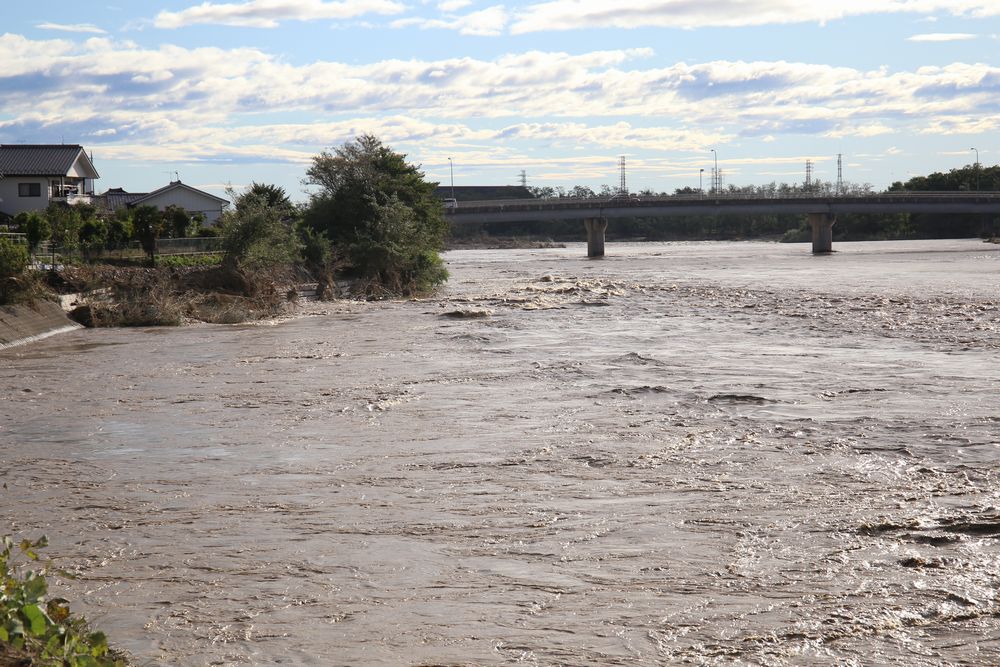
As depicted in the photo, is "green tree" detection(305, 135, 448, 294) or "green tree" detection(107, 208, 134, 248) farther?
"green tree" detection(305, 135, 448, 294)

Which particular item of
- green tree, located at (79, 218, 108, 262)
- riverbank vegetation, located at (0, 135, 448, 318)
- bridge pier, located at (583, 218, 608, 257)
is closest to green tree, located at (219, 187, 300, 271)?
riverbank vegetation, located at (0, 135, 448, 318)

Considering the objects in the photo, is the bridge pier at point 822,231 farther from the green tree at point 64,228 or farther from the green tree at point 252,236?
the green tree at point 64,228

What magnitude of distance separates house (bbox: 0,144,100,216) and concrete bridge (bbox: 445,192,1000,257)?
133 feet

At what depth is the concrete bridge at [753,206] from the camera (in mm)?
109625

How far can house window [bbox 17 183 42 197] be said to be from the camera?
7556 cm

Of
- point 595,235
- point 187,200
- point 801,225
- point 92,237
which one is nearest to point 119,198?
point 187,200

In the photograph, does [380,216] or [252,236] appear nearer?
[252,236]

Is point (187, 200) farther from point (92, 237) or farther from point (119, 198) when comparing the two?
point (92, 237)

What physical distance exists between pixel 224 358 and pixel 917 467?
19.3 m

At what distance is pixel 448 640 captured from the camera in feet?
28.3

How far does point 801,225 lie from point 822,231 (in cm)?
5061

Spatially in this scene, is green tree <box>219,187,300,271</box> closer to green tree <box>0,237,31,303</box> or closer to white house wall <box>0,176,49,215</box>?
green tree <box>0,237,31,303</box>

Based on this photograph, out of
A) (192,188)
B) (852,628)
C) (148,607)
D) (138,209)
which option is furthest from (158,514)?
(192,188)

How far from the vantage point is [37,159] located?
77.8 metres
